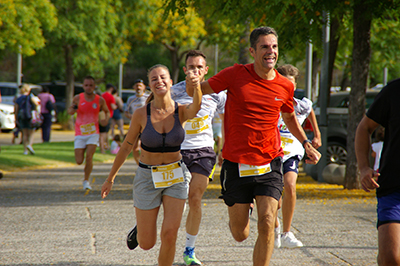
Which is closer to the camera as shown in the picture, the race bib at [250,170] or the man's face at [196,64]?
the race bib at [250,170]

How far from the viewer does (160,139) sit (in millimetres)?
4570

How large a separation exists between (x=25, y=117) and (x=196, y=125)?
11890 millimetres

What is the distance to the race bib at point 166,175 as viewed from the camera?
4.53 m

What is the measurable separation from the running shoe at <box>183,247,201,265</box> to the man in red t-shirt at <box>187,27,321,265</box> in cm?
77

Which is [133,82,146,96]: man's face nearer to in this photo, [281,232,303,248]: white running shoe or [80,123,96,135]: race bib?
[80,123,96,135]: race bib

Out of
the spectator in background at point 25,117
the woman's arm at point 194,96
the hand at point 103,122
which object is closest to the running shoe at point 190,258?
the woman's arm at point 194,96

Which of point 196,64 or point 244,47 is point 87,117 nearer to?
point 196,64

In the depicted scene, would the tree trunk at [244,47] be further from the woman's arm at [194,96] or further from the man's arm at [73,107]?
the woman's arm at [194,96]

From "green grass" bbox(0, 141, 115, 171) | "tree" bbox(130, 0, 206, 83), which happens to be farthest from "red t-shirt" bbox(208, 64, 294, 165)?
"tree" bbox(130, 0, 206, 83)

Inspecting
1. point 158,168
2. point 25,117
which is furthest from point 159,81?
point 25,117

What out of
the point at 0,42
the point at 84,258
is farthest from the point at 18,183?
the point at 0,42

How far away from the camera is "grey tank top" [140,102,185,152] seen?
15.0 feet

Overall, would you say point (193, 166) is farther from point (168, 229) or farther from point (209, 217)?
A: point (209, 217)

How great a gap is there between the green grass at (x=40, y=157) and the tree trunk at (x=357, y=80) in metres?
8.41
